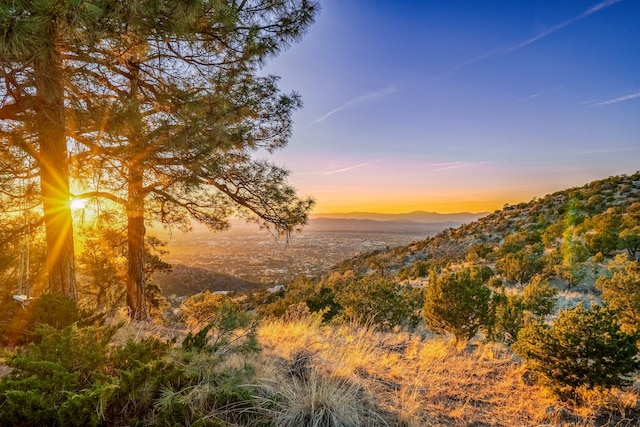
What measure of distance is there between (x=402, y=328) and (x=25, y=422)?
300 inches

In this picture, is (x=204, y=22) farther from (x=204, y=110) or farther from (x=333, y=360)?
(x=333, y=360)

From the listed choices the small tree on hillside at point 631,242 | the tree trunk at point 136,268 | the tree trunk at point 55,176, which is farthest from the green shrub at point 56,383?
the small tree on hillside at point 631,242

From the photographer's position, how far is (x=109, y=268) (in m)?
12.0

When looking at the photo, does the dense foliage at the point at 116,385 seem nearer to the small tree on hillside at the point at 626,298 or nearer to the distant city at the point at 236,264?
the small tree on hillside at the point at 626,298

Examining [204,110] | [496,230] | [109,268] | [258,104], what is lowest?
[496,230]

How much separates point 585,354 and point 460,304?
9.48 ft

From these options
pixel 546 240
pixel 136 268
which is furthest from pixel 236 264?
pixel 136 268

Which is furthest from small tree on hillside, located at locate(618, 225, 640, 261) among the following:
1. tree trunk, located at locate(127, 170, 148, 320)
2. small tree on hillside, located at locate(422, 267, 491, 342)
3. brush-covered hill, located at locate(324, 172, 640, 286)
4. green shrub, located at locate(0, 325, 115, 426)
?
green shrub, located at locate(0, 325, 115, 426)

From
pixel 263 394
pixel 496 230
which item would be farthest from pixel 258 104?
pixel 496 230

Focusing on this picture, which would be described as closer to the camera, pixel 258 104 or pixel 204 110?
pixel 204 110

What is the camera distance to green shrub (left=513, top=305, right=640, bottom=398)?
3.57m

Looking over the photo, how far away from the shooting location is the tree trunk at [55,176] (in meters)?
3.97

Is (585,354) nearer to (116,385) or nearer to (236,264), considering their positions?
(116,385)

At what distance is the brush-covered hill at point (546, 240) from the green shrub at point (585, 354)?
12.2 metres
